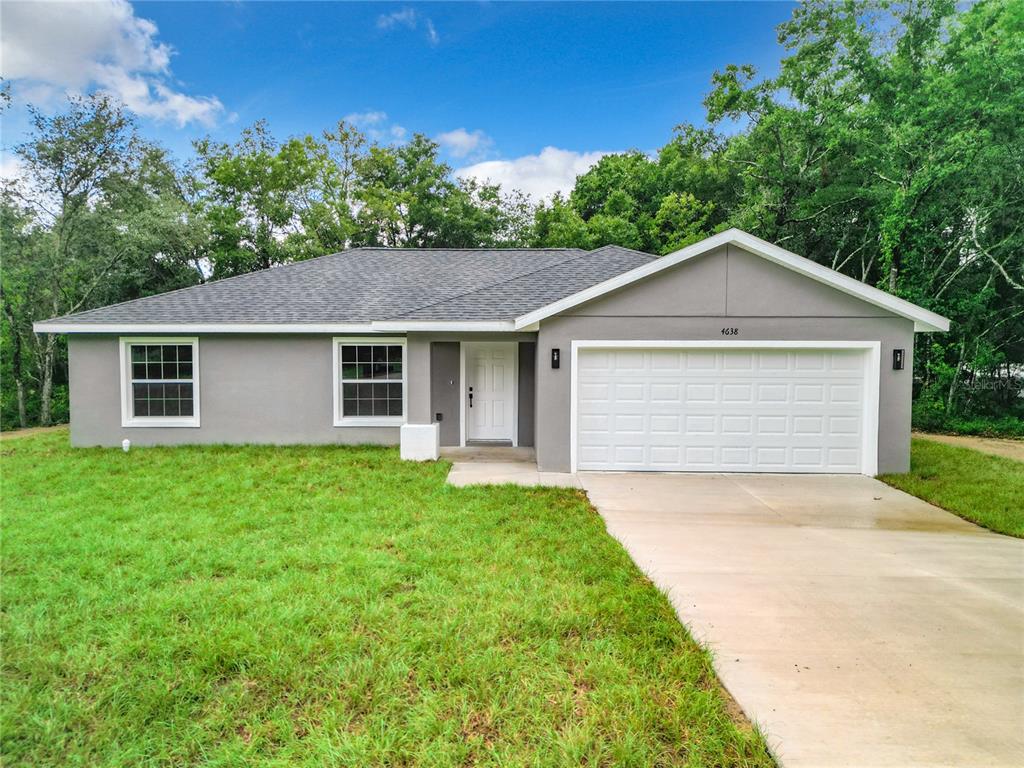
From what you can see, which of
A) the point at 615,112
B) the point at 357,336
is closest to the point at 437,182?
the point at 615,112

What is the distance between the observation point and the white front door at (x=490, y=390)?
10422mm

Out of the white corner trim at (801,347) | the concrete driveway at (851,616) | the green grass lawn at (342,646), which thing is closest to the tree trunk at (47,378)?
the green grass lawn at (342,646)

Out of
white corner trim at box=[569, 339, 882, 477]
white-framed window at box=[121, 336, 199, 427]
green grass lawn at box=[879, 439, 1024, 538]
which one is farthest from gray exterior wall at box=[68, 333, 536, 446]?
green grass lawn at box=[879, 439, 1024, 538]

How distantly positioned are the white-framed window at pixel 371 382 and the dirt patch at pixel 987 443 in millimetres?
12208

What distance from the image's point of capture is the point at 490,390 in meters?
10.6

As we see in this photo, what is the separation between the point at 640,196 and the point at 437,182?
33.7 feet

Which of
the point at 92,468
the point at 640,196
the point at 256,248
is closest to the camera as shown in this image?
the point at 92,468

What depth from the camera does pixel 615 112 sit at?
15609 mm

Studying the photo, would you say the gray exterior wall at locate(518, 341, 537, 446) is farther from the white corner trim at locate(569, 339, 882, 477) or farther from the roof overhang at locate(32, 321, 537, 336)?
the roof overhang at locate(32, 321, 537, 336)

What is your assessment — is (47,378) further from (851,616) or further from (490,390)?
(851,616)

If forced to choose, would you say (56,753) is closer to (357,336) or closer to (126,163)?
(357,336)

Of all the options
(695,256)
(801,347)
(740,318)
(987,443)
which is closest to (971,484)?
(801,347)

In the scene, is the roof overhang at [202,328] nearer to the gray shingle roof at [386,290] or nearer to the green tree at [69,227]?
the gray shingle roof at [386,290]

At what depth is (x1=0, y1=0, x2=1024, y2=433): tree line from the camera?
13078 millimetres
